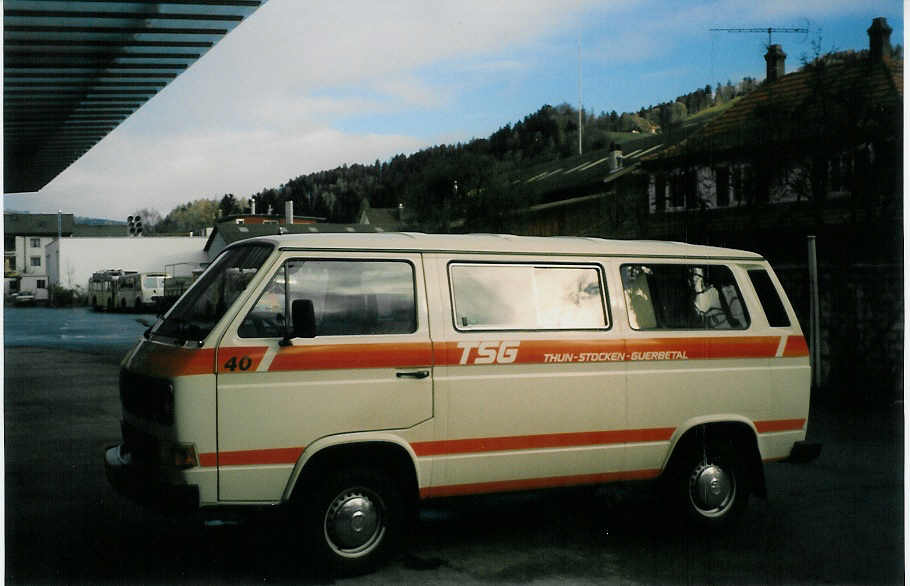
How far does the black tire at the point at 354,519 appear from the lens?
5.04 meters

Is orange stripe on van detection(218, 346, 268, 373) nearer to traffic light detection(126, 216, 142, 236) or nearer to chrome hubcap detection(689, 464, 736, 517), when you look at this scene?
chrome hubcap detection(689, 464, 736, 517)

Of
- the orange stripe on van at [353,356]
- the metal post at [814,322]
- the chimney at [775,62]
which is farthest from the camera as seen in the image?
the metal post at [814,322]

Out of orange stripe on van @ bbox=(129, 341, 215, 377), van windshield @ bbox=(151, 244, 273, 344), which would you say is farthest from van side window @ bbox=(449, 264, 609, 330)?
orange stripe on van @ bbox=(129, 341, 215, 377)

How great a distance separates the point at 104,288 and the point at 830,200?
9646 millimetres

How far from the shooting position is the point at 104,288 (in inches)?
381

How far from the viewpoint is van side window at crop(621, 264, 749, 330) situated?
609 cm

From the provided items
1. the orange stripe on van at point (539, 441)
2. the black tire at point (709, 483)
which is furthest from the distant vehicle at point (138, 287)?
the black tire at point (709, 483)

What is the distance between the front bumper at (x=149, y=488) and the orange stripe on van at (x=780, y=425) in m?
3.84

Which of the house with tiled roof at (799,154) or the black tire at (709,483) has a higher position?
the house with tiled roof at (799,154)

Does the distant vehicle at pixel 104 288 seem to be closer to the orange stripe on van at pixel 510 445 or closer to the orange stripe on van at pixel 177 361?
the orange stripe on van at pixel 177 361

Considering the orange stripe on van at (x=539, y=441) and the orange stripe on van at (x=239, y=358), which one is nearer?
the orange stripe on van at (x=239, y=358)

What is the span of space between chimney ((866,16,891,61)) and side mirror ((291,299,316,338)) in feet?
18.7

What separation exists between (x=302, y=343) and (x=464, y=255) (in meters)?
1.20

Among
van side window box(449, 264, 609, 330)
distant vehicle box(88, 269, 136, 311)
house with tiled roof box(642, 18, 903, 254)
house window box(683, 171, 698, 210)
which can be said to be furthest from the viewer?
house window box(683, 171, 698, 210)
